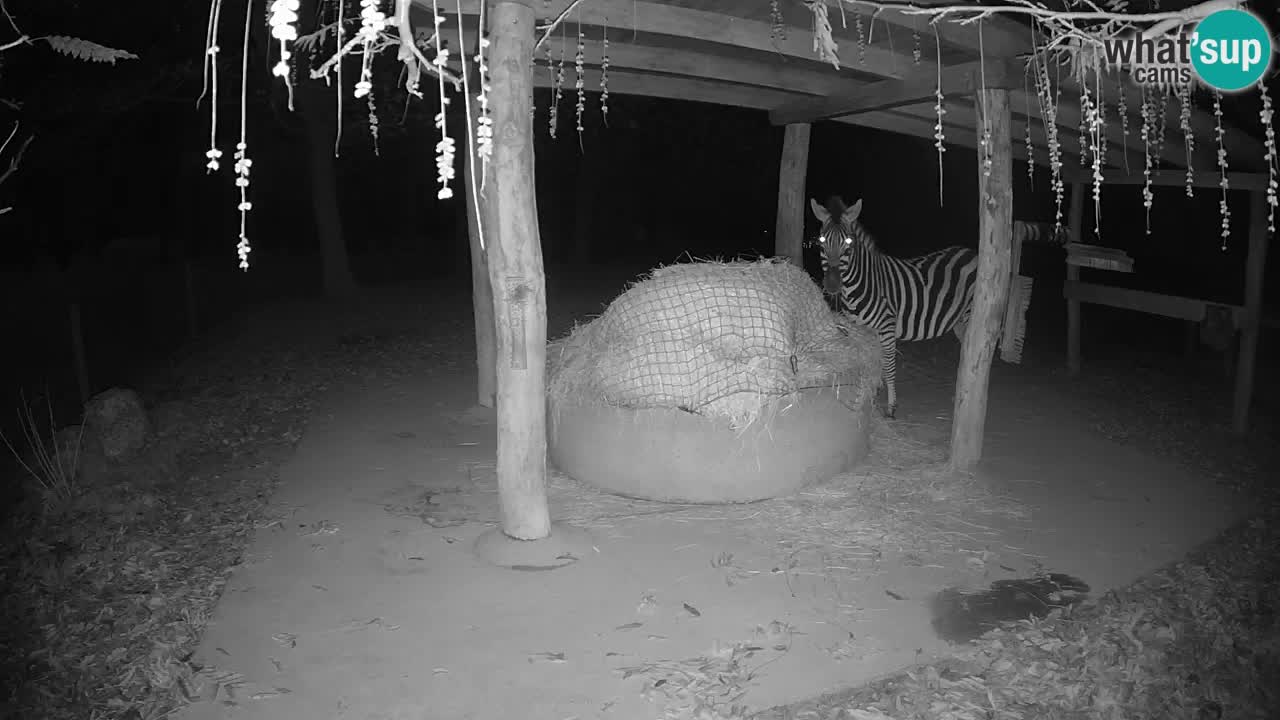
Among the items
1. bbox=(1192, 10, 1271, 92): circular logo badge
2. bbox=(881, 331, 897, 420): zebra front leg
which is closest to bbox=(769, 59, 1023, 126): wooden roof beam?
bbox=(1192, 10, 1271, 92): circular logo badge

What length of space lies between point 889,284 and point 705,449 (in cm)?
351

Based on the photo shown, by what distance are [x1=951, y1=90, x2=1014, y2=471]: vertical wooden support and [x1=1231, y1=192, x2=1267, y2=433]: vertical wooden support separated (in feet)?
7.94

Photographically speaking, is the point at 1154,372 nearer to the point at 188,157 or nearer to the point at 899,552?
the point at 899,552

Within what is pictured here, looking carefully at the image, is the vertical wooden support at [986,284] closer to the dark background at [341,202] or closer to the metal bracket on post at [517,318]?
the dark background at [341,202]

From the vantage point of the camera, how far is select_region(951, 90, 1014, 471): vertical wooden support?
5984 millimetres

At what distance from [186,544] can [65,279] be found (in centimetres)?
650

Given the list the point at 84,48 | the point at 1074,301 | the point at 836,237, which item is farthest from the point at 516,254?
the point at 1074,301

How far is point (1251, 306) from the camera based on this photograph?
7164 millimetres

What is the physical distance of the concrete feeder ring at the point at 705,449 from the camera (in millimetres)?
5629

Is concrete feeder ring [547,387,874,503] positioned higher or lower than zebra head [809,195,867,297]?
lower

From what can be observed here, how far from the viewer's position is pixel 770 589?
4.52m

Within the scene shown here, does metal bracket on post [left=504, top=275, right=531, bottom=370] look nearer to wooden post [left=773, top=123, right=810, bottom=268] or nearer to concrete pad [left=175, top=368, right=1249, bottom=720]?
concrete pad [left=175, top=368, right=1249, bottom=720]

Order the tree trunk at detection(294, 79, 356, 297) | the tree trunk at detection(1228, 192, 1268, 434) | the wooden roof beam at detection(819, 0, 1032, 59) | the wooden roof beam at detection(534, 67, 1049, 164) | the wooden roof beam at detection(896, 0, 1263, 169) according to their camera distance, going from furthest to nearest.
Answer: the tree trunk at detection(294, 79, 356, 297), the wooden roof beam at detection(534, 67, 1049, 164), the tree trunk at detection(1228, 192, 1268, 434), the wooden roof beam at detection(896, 0, 1263, 169), the wooden roof beam at detection(819, 0, 1032, 59)

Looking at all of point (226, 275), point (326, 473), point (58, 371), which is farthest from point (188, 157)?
point (326, 473)
